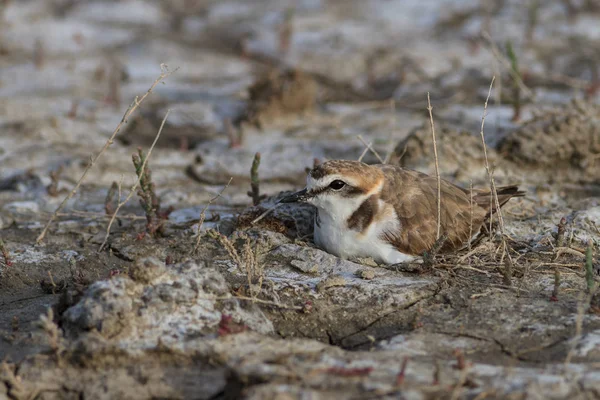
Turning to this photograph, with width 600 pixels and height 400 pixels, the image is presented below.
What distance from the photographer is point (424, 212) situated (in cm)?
471

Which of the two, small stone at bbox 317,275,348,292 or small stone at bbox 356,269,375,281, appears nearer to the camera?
small stone at bbox 317,275,348,292

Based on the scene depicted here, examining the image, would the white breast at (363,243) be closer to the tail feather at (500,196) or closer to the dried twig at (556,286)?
the tail feather at (500,196)

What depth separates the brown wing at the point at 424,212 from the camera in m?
4.61

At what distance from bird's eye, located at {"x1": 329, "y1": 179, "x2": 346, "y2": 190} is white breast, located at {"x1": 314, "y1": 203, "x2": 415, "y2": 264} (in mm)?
190

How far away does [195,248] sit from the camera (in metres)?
4.68

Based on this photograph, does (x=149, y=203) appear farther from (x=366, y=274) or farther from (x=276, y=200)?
(x=366, y=274)

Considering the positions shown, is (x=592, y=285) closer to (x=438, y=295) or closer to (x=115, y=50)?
(x=438, y=295)

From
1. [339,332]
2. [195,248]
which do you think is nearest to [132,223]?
[195,248]

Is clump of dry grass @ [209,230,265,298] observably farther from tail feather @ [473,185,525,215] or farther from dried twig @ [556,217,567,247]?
dried twig @ [556,217,567,247]

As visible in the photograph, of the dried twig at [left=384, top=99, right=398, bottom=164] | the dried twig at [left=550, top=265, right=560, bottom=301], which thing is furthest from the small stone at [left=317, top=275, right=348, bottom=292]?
the dried twig at [left=384, top=99, right=398, bottom=164]

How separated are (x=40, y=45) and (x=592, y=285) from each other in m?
7.14


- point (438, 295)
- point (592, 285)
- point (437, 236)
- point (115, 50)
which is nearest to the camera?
point (592, 285)

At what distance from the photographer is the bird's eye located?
15.0ft

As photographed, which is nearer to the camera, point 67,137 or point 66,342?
point 66,342
